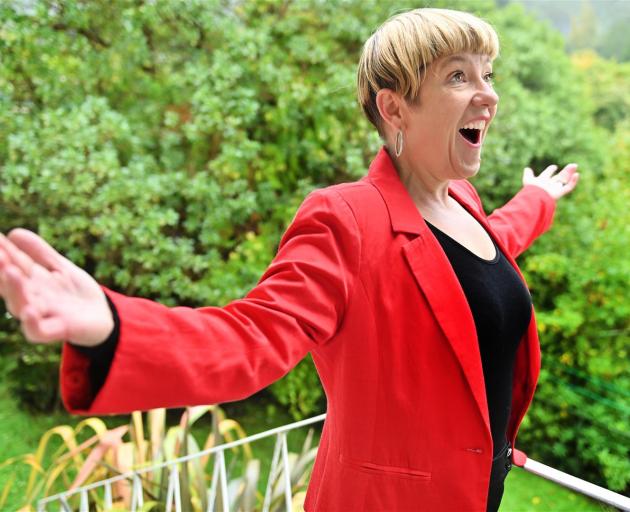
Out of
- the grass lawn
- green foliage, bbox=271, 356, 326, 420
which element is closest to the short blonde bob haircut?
green foliage, bbox=271, 356, 326, 420

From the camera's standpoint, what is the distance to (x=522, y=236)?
5.03 ft

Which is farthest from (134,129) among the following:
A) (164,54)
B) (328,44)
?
Answer: (328,44)

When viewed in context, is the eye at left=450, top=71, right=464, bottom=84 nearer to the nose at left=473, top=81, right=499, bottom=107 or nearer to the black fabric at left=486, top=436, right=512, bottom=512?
the nose at left=473, top=81, right=499, bottom=107

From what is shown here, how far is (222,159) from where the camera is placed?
3553 millimetres

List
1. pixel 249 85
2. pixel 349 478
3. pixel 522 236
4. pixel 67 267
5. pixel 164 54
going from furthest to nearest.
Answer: pixel 164 54 < pixel 249 85 < pixel 522 236 < pixel 349 478 < pixel 67 267

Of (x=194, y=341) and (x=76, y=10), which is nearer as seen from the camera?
(x=194, y=341)

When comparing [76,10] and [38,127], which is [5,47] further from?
[38,127]

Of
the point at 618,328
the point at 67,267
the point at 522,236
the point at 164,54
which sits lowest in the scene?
the point at 618,328

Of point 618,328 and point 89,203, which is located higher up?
point 89,203

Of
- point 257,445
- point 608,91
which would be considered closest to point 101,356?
point 257,445

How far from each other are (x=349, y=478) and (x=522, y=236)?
773 millimetres

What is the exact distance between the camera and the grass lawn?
11.6ft

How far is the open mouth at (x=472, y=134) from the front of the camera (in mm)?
1103

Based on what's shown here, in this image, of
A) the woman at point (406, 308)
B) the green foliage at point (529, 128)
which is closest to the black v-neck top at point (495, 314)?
the woman at point (406, 308)
